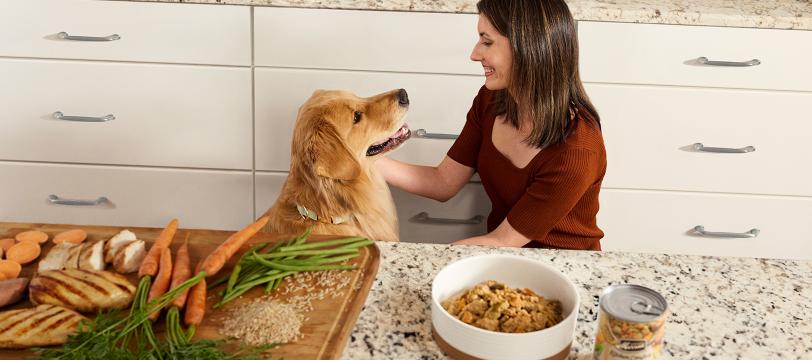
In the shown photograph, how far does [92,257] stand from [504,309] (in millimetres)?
596

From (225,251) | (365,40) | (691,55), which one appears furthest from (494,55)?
(225,251)

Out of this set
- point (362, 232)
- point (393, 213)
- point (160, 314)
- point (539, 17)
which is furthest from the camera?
point (393, 213)

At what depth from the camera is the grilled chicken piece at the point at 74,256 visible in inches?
47.9

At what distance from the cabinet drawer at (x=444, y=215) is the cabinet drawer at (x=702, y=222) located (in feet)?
1.30

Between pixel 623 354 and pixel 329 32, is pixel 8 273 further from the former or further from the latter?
pixel 329 32

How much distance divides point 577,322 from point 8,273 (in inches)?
31.3

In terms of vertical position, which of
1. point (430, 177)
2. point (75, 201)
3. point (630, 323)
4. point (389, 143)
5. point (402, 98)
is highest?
point (630, 323)

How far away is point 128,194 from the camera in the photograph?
9.18ft

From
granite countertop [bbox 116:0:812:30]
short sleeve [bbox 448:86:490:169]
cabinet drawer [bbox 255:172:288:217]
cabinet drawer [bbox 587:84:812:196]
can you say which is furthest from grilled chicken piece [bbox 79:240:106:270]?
cabinet drawer [bbox 587:84:812:196]

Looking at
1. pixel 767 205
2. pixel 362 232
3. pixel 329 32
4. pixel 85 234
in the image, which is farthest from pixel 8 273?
pixel 767 205

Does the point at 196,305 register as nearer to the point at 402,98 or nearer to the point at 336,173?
the point at 336,173

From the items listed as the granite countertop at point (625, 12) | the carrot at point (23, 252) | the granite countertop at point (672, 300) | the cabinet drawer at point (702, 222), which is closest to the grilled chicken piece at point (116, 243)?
the carrot at point (23, 252)

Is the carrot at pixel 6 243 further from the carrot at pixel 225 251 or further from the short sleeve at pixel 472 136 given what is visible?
the short sleeve at pixel 472 136

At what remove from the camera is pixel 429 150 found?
105 inches
